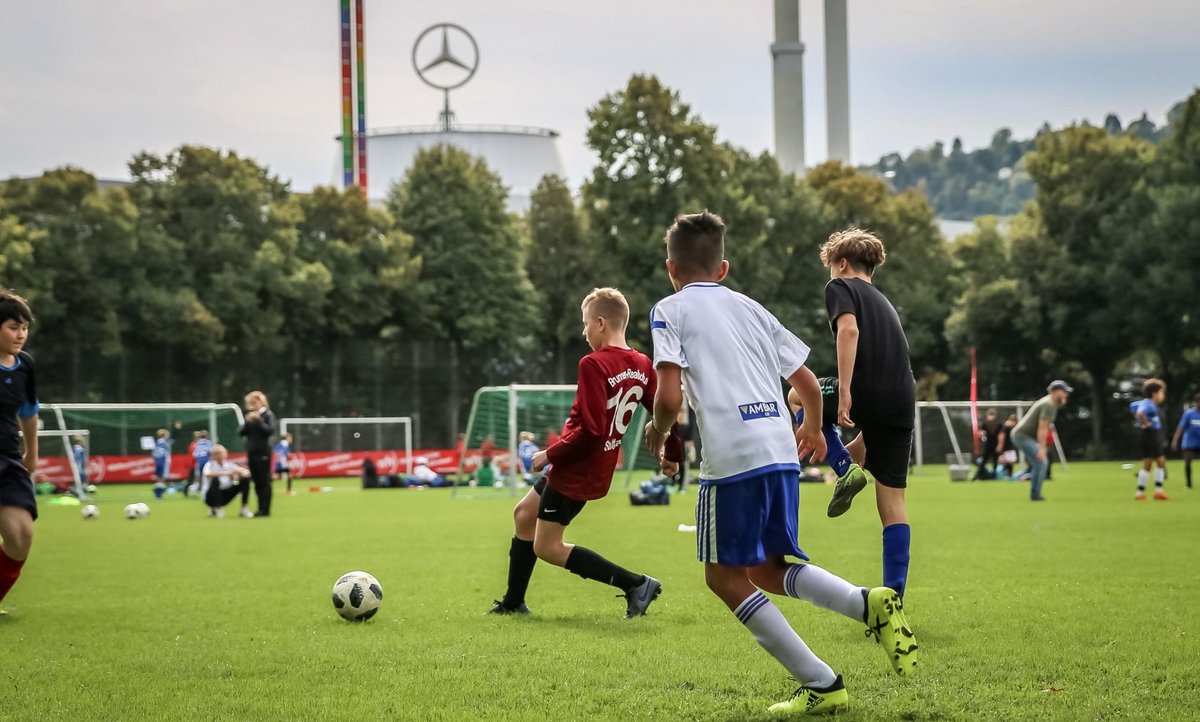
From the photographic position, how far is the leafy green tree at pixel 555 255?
51.4 metres

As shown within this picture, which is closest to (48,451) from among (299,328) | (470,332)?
(299,328)

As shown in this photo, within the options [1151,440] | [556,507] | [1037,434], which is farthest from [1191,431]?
[556,507]

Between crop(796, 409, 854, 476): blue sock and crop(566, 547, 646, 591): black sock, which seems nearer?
crop(796, 409, 854, 476): blue sock

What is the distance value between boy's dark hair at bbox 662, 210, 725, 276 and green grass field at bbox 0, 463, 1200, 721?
64.8 inches

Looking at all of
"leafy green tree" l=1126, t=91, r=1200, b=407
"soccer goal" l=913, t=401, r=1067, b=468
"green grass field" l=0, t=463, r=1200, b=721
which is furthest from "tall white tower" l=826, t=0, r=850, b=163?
"green grass field" l=0, t=463, r=1200, b=721

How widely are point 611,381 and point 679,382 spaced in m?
2.70

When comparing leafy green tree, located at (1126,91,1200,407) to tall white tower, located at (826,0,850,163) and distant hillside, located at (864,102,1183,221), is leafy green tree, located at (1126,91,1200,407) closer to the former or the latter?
tall white tower, located at (826,0,850,163)

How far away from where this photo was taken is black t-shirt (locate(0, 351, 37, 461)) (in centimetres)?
805

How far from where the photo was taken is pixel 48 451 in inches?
1435

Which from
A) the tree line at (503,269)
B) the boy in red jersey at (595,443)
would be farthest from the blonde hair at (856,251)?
the tree line at (503,269)

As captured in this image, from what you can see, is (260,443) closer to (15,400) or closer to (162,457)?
(15,400)

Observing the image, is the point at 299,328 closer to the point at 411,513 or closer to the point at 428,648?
the point at 411,513

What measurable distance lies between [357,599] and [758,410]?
367 cm

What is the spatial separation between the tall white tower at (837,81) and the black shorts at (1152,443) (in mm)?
60867
